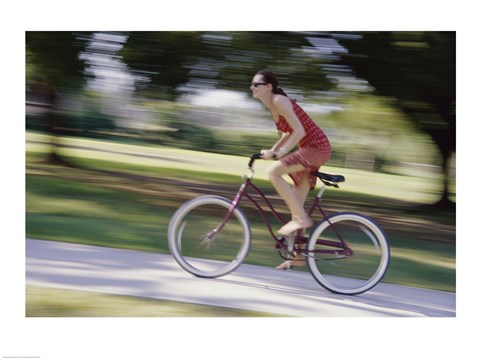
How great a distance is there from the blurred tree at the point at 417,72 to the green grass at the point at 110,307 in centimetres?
302

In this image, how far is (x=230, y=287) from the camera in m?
5.14

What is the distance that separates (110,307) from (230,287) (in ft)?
3.48

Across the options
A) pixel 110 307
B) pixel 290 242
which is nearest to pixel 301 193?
pixel 290 242

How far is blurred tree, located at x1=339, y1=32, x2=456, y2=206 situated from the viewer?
6012 mm

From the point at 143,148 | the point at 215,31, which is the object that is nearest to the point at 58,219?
the point at 143,148

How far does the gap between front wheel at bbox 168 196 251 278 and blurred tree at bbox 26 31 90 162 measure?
2.40 meters

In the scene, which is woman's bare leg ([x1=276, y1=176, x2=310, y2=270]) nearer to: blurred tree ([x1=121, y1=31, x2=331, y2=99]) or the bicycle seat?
the bicycle seat

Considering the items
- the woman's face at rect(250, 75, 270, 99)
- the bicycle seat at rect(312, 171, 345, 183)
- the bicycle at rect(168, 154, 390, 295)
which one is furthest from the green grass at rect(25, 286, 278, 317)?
the woman's face at rect(250, 75, 270, 99)

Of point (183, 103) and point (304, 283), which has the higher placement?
point (183, 103)

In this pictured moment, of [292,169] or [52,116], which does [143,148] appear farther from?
[292,169]

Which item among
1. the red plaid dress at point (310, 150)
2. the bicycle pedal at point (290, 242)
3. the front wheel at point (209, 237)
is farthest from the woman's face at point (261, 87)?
the bicycle pedal at point (290, 242)

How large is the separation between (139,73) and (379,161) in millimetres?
2923

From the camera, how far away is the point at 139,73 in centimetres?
654

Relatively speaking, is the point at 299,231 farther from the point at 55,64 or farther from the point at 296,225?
the point at 55,64
